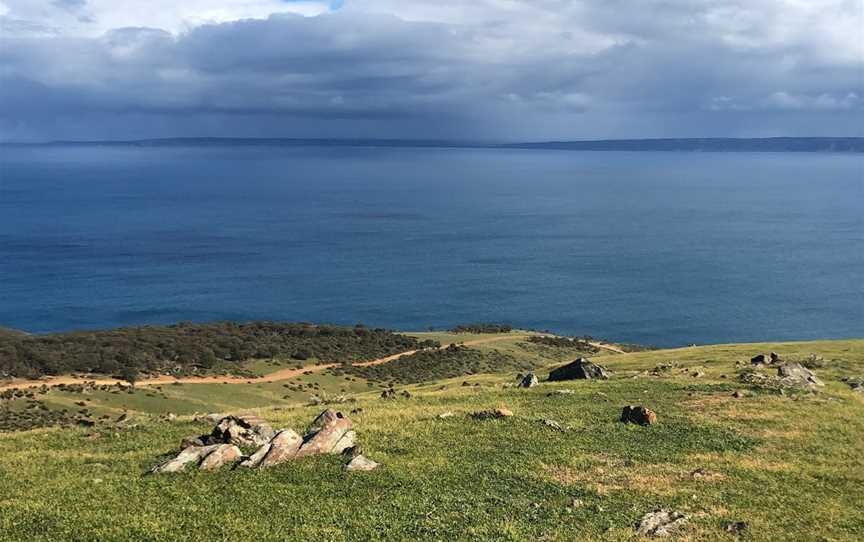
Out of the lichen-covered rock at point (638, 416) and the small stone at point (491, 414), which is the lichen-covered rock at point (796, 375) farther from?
the small stone at point (491, 414)

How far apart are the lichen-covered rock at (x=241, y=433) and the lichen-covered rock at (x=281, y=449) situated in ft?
4.53

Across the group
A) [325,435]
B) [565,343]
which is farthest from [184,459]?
[565,343]

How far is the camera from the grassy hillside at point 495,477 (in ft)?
62.8

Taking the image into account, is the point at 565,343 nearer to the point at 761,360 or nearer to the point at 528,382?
the point at 761,360

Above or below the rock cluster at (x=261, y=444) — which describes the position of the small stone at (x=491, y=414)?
below

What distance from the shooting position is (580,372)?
145 ft

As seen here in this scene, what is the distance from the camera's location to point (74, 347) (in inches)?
2520

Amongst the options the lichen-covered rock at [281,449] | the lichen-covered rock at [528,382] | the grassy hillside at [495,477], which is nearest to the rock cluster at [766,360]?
the grassy hillside at [495,477]

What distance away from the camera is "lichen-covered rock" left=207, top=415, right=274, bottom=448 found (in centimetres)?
2619

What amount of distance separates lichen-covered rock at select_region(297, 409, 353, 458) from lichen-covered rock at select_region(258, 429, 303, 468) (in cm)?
26

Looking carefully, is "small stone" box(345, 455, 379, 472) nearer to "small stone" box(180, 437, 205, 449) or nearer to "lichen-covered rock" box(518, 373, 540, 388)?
"small stone" box(180, 437, 205, 449)

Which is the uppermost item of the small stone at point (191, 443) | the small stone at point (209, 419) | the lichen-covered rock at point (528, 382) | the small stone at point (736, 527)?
the small stone at point (736, 527)

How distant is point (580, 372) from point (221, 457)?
26.1m

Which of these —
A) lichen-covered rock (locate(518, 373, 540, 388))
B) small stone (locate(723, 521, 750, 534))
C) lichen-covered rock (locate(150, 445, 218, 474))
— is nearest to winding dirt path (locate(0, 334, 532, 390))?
lichen-covered rock (locate(518, 373, 540, 388))
